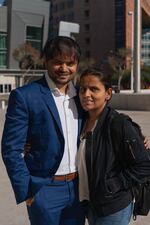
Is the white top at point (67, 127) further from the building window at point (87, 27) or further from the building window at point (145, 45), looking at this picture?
the building window at point (87, 27)

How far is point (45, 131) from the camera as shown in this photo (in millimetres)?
2604

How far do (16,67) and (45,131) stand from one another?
77.5 m

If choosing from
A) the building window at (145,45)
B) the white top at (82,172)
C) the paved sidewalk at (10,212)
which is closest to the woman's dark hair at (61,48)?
the white top at (82,172)

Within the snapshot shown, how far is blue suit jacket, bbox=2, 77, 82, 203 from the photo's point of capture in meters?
2.56

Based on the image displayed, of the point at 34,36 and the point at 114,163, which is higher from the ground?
the point at 34,36

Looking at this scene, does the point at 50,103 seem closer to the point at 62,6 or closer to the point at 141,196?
the point at 141,196

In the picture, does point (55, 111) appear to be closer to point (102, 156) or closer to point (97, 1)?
point (102, 156)

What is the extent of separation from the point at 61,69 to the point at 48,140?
0.41 m

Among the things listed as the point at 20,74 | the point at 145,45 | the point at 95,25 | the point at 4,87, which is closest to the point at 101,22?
the point at 95,25

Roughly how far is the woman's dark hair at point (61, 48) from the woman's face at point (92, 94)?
0.59 ft

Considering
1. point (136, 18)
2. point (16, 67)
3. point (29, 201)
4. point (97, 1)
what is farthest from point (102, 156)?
point (97, 1)

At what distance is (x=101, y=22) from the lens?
338ft

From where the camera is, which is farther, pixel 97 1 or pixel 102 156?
pixel 97 1

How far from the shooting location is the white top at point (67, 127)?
2.63 meters
